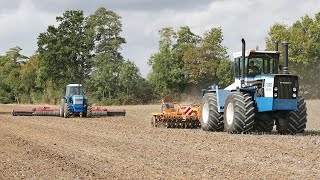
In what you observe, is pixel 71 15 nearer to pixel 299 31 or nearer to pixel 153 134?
pixel 299 31

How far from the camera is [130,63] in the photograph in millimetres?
65750

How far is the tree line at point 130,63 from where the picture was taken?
6297 centimetres

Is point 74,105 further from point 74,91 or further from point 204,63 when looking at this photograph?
point 204,63

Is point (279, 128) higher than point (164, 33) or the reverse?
the reverse

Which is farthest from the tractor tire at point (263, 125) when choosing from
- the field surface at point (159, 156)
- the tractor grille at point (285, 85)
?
the field surface at point (159, 156)

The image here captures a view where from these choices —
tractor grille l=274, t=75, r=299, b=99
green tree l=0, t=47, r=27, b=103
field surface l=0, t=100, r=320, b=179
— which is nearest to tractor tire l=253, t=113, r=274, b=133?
tractor grille l=274, t=75, r=299, b=99

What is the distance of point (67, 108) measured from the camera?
30406mm

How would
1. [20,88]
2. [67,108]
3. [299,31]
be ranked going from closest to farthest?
[67,108]
[299,31]
[20,88]

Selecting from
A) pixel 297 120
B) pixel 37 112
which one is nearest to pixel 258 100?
pixel 297 120

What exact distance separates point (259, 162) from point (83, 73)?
205 ft

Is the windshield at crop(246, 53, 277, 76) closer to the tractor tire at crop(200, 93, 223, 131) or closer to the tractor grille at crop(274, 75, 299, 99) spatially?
the tractor grille at crop(274, 75, 299, 99)

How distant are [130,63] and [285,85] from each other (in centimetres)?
4937

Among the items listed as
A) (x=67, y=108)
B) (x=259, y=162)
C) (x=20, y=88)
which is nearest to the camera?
(x=259, y=162)

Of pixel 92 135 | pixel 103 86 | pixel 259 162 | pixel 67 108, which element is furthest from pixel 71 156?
pixel 103 86
